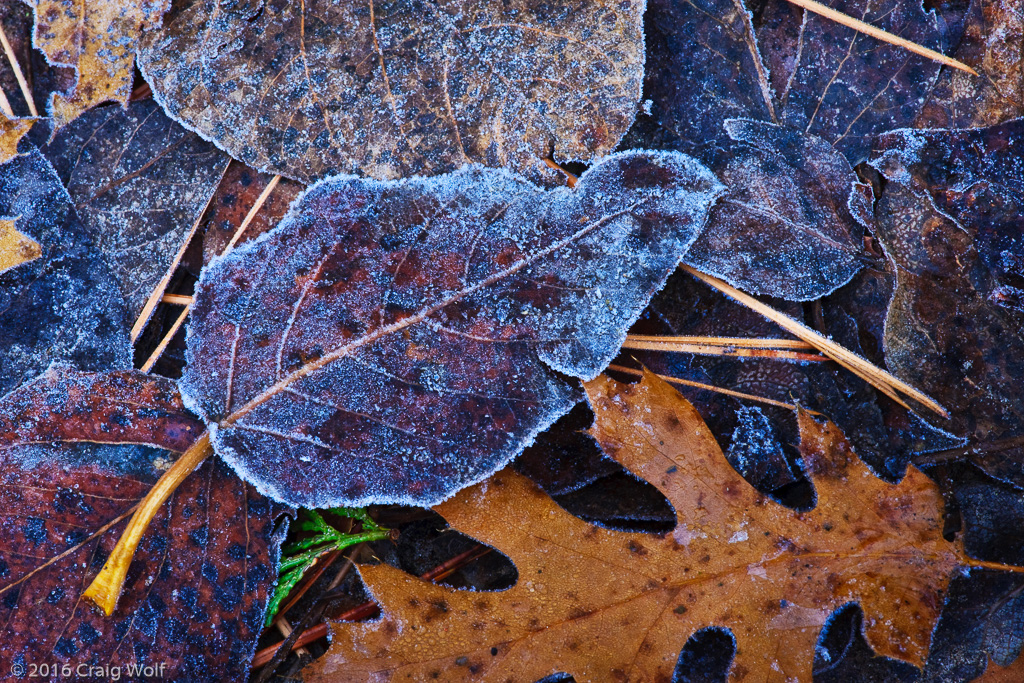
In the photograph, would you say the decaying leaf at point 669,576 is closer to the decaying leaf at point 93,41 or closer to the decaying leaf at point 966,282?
the decaying leaf at point 966,282

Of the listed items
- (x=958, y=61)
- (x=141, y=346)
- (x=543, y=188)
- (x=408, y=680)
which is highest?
(x=958, y=61)

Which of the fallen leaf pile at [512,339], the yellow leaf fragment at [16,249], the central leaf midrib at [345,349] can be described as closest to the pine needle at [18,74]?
the fallen leaf pile at [512,339]

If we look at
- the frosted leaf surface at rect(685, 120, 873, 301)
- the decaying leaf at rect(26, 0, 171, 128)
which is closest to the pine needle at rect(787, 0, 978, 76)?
the frosted leaf surface at rect(685, 120, 873, 301)

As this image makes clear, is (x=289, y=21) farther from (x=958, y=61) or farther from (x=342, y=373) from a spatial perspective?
(x=958, y=61)

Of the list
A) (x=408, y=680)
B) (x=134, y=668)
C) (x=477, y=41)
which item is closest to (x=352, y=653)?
(x=408, y=680)

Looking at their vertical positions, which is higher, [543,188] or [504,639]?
[543,188]

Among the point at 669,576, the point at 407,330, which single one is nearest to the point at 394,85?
the point at 407,330

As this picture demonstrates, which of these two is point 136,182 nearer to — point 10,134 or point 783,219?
point 10,134
